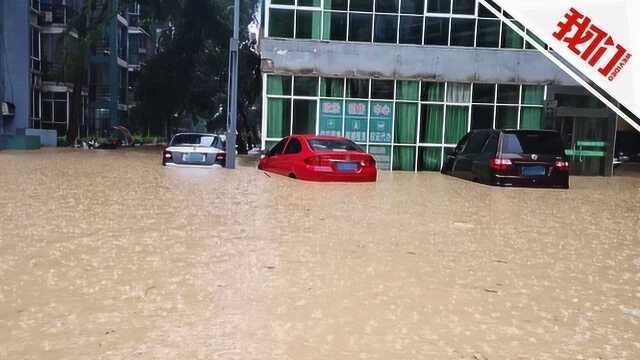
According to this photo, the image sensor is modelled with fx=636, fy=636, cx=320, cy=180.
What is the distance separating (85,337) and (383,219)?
6214 millimetres

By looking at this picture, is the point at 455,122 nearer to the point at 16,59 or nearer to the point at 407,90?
the point at 407,90

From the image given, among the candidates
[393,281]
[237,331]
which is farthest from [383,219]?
[237,331]

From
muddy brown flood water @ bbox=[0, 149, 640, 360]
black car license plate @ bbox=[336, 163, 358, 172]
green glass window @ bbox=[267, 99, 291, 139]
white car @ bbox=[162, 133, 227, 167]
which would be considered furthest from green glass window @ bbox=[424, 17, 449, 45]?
muddy brown flood water @ bbox=[0, 149, 640, 360]

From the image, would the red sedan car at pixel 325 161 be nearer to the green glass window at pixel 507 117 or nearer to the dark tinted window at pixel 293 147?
the dark tinted window at pixel 293 147

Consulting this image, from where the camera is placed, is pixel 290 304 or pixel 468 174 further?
pixel 468 174

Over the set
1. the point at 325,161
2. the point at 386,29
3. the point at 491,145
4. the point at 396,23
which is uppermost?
the point at 396,23

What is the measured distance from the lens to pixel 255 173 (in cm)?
1798

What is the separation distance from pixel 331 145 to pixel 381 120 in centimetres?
810

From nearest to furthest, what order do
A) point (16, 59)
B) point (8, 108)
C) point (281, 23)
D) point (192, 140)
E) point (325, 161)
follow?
1. point (325, 161)
2. point (192, 140)
3. point (281, 23)
4. point (8, 108)
5. point (16, 59)

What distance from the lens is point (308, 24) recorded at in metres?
23.3

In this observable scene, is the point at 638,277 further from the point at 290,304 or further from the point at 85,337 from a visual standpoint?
the point at 85,337

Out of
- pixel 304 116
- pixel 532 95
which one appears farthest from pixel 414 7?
pixel 304 116

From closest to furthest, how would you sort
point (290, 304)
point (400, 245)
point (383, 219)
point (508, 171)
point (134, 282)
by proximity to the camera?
point (290, 304) → point (134, 282) → point (400, 245) → point (383, 219) → point (508, 171)

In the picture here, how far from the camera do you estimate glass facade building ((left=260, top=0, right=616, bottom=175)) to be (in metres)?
23.2
